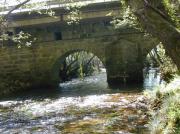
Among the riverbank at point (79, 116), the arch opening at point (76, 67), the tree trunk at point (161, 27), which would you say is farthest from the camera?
the arch opening at point (76, 67)

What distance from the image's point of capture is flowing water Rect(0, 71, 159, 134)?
35.8 ft

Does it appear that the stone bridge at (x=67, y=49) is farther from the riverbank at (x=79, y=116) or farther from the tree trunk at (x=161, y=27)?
the tree trunk at (x=161, y=27)

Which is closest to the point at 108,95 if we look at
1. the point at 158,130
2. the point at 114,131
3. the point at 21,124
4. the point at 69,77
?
the point at 21,124

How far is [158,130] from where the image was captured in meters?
8.45

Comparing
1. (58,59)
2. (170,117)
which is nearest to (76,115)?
(170,117)

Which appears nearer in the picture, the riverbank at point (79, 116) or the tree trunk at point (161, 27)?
the tree trunk at point (161, 27)

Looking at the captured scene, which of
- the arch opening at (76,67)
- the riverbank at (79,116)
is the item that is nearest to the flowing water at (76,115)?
the riverbank at (79,116)

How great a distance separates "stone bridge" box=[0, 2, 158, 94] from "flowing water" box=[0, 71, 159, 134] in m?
3.24

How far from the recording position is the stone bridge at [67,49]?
2211 cm

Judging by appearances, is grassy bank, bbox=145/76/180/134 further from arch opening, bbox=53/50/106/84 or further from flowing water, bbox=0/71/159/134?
arch opening, bbox=53/50/106/84

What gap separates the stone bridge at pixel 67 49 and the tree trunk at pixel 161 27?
17.3m

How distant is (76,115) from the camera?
13359mm

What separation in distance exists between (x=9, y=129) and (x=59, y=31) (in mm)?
11984

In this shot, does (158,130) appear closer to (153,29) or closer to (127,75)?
(153,29)
